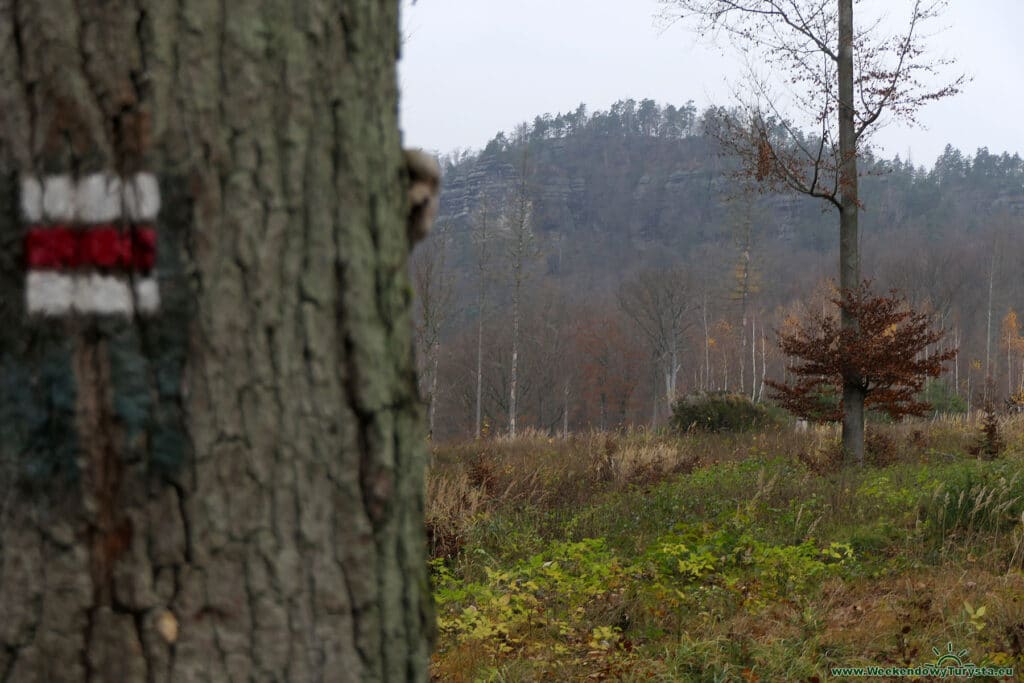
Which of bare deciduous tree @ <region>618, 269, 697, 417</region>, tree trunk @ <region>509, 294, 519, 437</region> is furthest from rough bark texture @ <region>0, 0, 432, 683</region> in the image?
bare deciduous tree @ <region>618, 269, 697, 417</region>

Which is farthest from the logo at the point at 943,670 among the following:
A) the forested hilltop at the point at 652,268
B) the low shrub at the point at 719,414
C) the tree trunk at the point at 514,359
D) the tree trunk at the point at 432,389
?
the tree trunk at the point at 514,359

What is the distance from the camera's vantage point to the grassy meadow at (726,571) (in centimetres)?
393

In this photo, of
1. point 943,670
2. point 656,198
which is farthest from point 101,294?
point 656,198

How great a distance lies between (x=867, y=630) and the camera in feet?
13.4

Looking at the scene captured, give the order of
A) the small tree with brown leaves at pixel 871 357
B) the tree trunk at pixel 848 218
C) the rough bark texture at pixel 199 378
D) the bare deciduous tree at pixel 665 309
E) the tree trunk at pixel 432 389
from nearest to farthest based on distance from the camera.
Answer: the rough bark texture at pixel 199 378, the small tree with brown leaves at pixel 871 357, the tree trunk at pixel 848 218, the tree trunk at pixel 432 389, the bare deciduous tree at pixel 665 309

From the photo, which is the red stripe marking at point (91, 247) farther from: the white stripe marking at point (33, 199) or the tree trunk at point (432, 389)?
the tree trunk at point (432, 389)

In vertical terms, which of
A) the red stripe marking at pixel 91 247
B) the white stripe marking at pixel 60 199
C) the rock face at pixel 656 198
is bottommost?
the red stripe marking at pixel 91 247

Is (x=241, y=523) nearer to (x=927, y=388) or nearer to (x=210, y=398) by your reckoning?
(x=210, y=398)

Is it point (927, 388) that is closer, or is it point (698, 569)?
point (698, 569)

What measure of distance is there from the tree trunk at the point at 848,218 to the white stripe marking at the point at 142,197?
1072cm

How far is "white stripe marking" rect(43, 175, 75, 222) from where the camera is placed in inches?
40.1

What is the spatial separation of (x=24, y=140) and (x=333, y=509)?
0.66 m

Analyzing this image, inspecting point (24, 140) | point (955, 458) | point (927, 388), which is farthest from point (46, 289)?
point (927, 388)

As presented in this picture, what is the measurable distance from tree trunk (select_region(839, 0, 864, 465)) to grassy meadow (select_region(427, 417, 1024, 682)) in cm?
78
